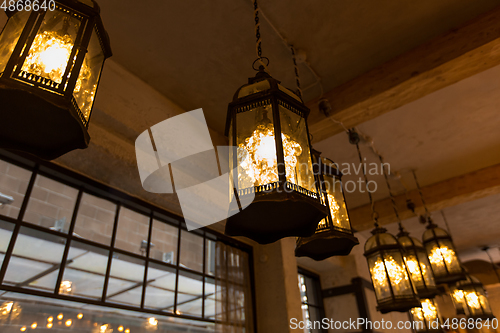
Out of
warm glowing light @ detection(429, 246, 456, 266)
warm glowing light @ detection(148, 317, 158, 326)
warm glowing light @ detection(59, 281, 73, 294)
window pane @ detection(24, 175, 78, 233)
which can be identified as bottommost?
warm glowing light @ detection(148, 317, 158, 326)

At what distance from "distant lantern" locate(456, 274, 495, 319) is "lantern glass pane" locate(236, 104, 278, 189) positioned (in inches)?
194

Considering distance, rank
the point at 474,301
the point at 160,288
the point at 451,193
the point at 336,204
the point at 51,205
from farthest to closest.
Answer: the point at 474,301, the point at 451,193, the point at 160,288, the point at 51,205, the point at 336,204

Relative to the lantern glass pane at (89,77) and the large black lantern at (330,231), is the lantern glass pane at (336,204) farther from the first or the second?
the lantern glass pane at (89,77)

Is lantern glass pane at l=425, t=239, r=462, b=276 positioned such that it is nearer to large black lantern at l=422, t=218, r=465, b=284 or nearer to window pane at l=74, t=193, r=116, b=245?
large black lantern at l=422, t=218, r=465, b=284

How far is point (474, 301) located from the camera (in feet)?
16.2

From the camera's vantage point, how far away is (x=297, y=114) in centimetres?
137

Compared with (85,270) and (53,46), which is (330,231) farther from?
(85,270)

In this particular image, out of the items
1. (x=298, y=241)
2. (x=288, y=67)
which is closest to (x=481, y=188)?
(x=288, y=67)

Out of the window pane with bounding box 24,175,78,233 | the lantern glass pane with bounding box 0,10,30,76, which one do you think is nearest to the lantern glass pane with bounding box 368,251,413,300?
the window pane with bounding box 24,175,78,233

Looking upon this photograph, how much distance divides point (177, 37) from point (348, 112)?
147 cm

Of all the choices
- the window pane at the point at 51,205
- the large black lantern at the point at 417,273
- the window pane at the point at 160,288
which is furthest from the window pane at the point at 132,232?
the large black lantern at the point at 417,273

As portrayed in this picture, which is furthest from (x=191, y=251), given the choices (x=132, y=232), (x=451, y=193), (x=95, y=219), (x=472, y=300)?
(x=472, y=300)

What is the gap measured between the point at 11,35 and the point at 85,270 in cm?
175

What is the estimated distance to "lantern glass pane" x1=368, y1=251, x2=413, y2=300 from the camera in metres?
2.29
